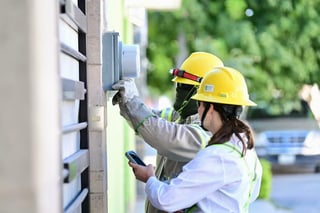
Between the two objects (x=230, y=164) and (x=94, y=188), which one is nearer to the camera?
(x=230, y=164)

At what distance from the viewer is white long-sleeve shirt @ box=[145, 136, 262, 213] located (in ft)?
9.98

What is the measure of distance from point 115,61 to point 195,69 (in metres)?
0.53

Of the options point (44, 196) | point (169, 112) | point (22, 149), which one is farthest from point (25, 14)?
point (169, 112)

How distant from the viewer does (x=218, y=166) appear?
3049 millimetres

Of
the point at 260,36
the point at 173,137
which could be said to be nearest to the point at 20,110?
the point at 173,137

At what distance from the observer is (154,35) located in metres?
18.1

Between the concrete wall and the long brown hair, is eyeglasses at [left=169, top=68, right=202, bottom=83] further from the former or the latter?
the concrete wall

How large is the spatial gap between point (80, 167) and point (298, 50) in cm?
1394

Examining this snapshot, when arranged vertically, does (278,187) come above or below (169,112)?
below

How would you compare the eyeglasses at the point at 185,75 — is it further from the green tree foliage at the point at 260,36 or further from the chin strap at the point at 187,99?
the green tree foliage at the point at 260,36

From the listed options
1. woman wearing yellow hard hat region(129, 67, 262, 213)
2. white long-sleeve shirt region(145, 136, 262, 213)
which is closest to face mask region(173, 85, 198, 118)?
woman wearing yellow hard hat region(129, 67, 262, 213)

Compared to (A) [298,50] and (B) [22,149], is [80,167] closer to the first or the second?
(B) [22,149]

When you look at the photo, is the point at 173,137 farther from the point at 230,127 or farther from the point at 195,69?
the point at 195,69

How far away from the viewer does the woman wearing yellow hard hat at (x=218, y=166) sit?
305 cm
